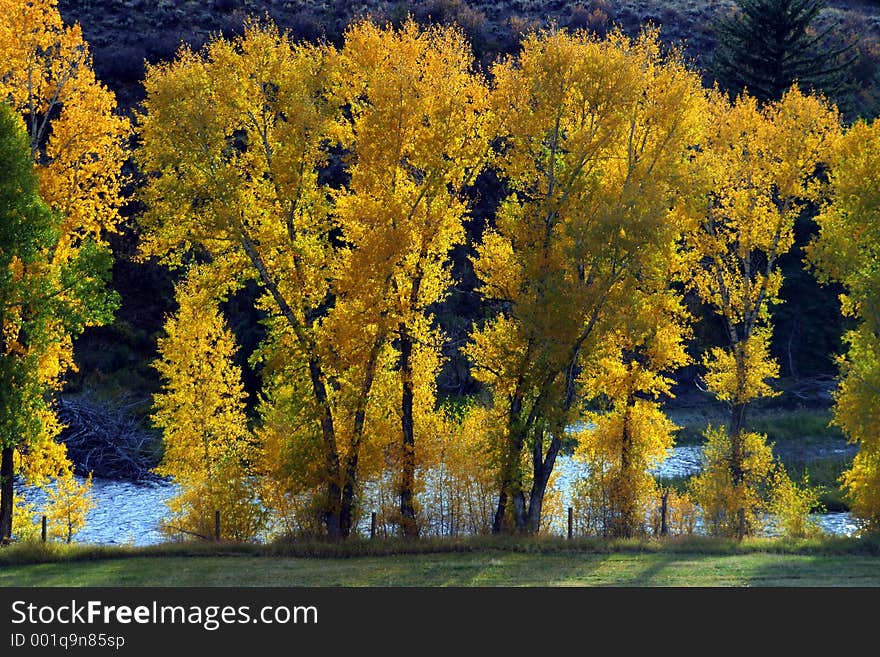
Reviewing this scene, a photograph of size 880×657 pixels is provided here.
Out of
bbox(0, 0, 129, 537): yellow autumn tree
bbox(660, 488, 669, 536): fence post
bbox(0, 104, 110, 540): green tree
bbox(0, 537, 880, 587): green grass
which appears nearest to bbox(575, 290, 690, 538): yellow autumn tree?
bbox(660, 488, 669, 536): fence post

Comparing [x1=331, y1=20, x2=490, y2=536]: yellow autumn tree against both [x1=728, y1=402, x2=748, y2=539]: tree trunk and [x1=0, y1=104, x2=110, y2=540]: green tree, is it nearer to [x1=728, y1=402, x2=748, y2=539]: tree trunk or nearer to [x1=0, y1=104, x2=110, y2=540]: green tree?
[x1=0, y1=104, x2=110, y2=540]: green tree

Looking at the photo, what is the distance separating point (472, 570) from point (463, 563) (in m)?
0.91

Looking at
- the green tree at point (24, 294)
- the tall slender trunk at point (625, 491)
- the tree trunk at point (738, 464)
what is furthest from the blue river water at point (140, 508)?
the green tree at point (24, 294)

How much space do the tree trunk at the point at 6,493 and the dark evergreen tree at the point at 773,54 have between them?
45447 millimetres

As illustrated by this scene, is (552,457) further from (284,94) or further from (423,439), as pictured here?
(284,94)

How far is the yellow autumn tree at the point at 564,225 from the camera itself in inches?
1091

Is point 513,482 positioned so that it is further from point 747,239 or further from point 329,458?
point 747,239


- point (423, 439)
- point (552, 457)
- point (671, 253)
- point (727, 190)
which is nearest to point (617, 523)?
point (552, 457)

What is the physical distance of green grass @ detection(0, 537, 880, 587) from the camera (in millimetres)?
22594

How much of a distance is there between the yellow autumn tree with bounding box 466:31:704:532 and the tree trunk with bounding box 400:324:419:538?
1951 millimetres

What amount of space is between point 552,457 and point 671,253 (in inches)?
275

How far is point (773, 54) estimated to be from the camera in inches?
2307

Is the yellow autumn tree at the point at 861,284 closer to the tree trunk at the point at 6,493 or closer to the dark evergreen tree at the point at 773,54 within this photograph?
the tree trunk at the point at 6,493
